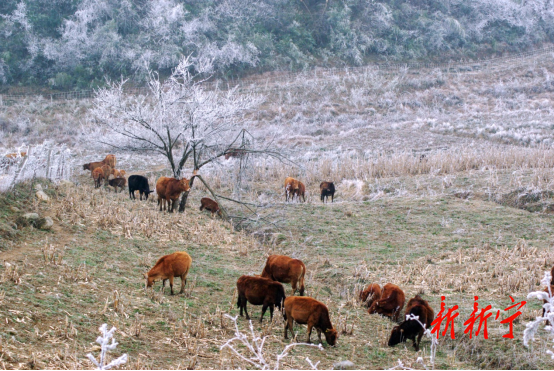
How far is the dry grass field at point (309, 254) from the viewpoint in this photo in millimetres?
6504

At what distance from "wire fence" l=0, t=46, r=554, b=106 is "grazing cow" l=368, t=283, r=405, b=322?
3574 centimetres

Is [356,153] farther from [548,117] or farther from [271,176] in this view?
[548,117]

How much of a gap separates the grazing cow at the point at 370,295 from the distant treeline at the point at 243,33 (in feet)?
112

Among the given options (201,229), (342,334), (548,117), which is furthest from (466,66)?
(342,334)

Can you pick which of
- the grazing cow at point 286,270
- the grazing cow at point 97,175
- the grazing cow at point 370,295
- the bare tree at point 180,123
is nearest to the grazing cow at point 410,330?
the grazing cow at point 370,295

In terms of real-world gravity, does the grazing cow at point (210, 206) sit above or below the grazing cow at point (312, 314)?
above

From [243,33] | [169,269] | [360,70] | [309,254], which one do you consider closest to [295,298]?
[169,269]

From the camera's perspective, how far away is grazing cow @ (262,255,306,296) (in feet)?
28.8

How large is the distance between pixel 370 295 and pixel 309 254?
361 centimetres

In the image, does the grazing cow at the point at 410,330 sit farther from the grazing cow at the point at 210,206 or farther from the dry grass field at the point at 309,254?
the grazing cow at the point at 210,206

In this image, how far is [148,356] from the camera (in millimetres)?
5953

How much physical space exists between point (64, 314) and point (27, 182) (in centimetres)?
705

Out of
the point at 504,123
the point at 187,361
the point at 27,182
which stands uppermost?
the point at 504,123

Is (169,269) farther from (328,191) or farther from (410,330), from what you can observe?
(328,191)
